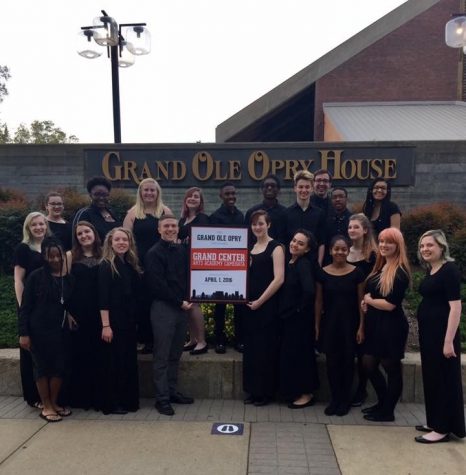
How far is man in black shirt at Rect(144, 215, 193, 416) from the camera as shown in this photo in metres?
4.62

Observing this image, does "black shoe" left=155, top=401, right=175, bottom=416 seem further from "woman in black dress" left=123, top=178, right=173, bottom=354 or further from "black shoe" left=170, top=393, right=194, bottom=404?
"woman in black dress" left=123, top=178, right=173, bottom=354

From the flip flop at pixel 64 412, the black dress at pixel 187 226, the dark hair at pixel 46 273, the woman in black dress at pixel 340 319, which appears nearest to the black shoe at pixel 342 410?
the woman in black dress at pixel 340 319

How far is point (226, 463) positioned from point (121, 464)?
80 centimetres

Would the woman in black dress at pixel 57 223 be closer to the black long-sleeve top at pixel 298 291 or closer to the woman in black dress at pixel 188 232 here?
the woman in black dress at pixel 188 232

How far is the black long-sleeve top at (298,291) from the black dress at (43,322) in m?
2.09

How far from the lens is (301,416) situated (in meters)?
4.61

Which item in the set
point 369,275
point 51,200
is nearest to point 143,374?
point 51,200

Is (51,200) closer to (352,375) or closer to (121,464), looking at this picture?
(121,464)

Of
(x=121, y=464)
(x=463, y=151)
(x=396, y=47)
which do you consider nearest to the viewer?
(x=121, y=464)

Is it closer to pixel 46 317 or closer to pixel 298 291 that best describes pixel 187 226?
pixel 298 291

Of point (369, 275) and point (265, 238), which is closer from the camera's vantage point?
point (369, 275)

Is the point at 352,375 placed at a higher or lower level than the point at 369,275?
lower

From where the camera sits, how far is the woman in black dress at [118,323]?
4531 mm

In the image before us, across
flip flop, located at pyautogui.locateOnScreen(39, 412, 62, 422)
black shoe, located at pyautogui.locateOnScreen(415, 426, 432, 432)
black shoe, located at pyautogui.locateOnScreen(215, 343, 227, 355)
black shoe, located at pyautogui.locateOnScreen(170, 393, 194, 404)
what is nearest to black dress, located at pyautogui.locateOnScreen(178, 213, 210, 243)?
black shoe, located at pyautogui.locateOnScreen(215, 343, 227, 355)
